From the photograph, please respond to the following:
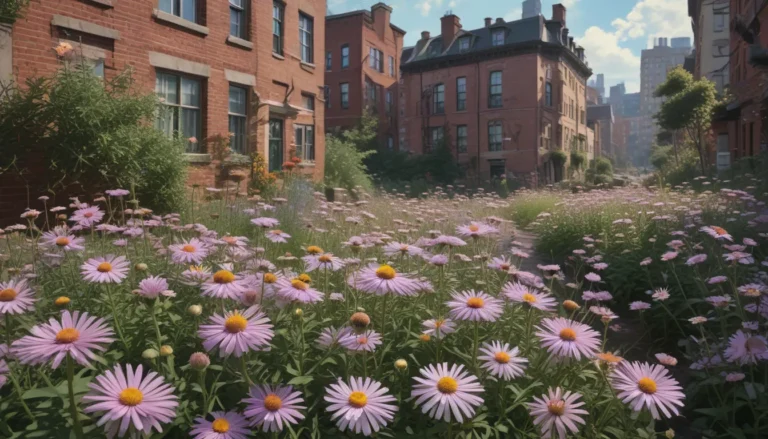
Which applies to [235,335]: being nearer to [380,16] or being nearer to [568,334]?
[568,334]

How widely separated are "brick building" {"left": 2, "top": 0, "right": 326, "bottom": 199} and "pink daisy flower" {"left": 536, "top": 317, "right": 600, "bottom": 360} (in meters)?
9.26

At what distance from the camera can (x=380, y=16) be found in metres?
33.3

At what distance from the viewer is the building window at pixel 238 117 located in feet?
43.5

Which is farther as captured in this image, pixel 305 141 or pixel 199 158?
pixel 305 141

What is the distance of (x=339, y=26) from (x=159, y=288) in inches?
1299

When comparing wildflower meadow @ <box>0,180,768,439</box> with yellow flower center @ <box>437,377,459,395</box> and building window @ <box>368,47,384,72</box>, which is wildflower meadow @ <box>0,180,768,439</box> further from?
building window @ <box>368,47,384,72</box>

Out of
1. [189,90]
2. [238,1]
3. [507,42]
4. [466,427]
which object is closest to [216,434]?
[466,427]

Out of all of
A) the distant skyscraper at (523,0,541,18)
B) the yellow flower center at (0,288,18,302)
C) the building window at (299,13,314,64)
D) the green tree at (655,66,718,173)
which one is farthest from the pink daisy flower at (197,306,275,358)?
the distant skyscraper at (523,0,541,18)

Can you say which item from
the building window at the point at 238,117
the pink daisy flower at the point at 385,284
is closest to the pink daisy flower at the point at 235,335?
the pink daisy flower at the point at 385,284

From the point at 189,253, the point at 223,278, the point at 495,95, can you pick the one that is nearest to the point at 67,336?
the point at 223,278

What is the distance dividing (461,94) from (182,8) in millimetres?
24353

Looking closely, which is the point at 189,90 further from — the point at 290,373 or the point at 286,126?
the point at 290,373

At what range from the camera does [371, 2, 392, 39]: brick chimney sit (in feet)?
109

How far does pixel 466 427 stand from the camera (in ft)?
6.01
